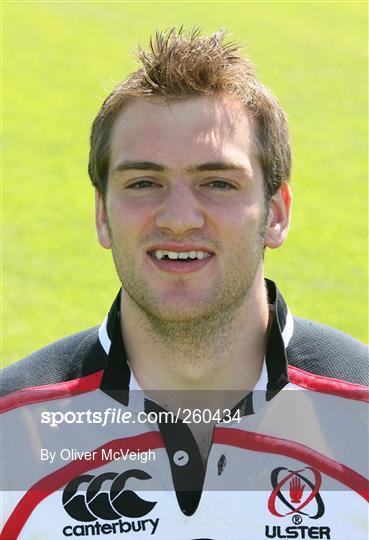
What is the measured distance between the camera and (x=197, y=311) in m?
2.50

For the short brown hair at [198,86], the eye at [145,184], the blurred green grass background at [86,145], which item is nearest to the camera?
the eye at [145,184]

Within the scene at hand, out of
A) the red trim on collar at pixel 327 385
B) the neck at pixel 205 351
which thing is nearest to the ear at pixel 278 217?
the neck at pixel 205 351

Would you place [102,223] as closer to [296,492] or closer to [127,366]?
[127,366]

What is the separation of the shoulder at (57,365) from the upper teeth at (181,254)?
0.38 meters

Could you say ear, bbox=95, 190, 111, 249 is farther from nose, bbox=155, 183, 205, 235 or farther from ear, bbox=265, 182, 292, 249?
ear, bbox=265, 182, 292, 249

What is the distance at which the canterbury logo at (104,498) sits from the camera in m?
2.49

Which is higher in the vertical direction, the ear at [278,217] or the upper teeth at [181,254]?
the ear at [278,217]

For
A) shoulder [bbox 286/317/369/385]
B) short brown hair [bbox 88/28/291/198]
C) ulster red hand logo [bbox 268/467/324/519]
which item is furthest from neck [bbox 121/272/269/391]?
short brown hair [bbox 88/28/291/198]

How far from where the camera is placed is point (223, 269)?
8.20 ft

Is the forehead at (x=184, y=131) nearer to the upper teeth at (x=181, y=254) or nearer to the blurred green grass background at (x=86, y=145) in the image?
the upper teeth at (x=181, y=254)

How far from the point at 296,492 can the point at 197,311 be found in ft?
1.73

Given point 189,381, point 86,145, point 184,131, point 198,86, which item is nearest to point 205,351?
point 189,381

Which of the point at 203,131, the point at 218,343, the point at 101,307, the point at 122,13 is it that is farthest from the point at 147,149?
the point at 122,13

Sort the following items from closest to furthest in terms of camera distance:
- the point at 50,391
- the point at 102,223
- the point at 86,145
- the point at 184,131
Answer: the point at 184,131, the point at 50,391, the point at 102,223, the point at 86,145
